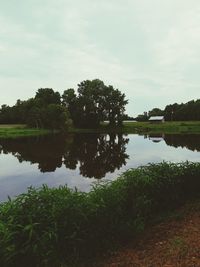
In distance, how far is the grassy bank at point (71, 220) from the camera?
632 centimetres

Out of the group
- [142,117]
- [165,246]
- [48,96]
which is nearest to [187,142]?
[165,246]

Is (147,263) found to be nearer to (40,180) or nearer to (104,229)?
(104,229)

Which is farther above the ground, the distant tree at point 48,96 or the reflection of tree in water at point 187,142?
the distant tree at point 48,96

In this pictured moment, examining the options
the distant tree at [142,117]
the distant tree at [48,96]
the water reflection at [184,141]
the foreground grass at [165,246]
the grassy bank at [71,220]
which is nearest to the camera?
the grassy bank at [71,220]

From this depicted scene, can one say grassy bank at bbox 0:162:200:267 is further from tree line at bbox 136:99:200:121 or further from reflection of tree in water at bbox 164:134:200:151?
tree line at bbox 136:99:200:121

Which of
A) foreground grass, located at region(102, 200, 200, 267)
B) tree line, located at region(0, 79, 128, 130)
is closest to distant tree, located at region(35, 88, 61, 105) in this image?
tree line, located at region(0, 79, 128, 130)

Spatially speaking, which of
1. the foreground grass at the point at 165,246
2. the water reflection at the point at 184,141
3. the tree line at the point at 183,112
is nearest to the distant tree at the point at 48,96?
the water reflection at the point at 184,141

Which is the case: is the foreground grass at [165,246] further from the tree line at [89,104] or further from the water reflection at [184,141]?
the tree line at [89,104]

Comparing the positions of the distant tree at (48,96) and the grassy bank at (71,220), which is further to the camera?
the distant tree at (48,96)

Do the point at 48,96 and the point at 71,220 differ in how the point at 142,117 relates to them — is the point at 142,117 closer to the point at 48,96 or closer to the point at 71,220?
the point at 48,96

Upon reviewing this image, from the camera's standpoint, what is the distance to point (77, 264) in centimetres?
707

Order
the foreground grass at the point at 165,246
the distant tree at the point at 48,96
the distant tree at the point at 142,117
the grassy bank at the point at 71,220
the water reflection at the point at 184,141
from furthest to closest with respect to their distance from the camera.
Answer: the distant tree at the point at 142,117 < the distant tree at the point at 48,96 < the water reflection at the point at 184,141 < the foreground grass at the point at 165,246 < the grassy bank at the point at 71,220

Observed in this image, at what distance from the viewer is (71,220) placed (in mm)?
6953

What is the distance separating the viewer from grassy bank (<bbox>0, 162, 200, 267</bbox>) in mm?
6320
